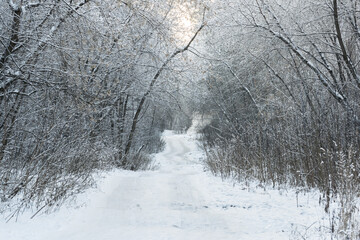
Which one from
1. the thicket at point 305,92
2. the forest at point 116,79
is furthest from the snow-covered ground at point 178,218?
the thicket at point 305,92

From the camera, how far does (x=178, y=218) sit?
409 centimetres

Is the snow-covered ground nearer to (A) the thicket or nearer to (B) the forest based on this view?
(B) the forest

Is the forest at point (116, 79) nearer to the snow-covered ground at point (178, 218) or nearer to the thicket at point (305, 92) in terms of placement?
the thicket at point (305, 92)

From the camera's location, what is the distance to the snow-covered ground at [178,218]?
3.36 m

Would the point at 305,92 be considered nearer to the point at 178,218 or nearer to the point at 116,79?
the point at 178,218

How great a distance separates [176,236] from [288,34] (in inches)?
220

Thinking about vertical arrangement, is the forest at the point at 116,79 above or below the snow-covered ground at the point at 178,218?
above

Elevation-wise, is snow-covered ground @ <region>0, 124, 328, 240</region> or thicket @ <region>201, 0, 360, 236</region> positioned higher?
thicket @ <region>201, 0, 360, 236</region>

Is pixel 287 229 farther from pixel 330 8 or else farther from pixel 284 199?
pixel 330 8

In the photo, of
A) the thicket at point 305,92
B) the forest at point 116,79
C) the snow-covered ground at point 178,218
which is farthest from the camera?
the thicket at point 305,92

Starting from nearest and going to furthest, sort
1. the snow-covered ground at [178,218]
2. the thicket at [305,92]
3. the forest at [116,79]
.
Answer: the snow-covered ground at [178,218], the forest at [116,79], the thicket at [305,92]

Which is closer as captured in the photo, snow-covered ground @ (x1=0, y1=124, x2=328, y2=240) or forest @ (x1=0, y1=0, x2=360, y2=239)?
snow-covered ground @ (x1=0, y1=124, x2=328, y2=240)

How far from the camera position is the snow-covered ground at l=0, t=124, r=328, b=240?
3359 mm

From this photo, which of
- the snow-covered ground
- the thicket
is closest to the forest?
the thicket
